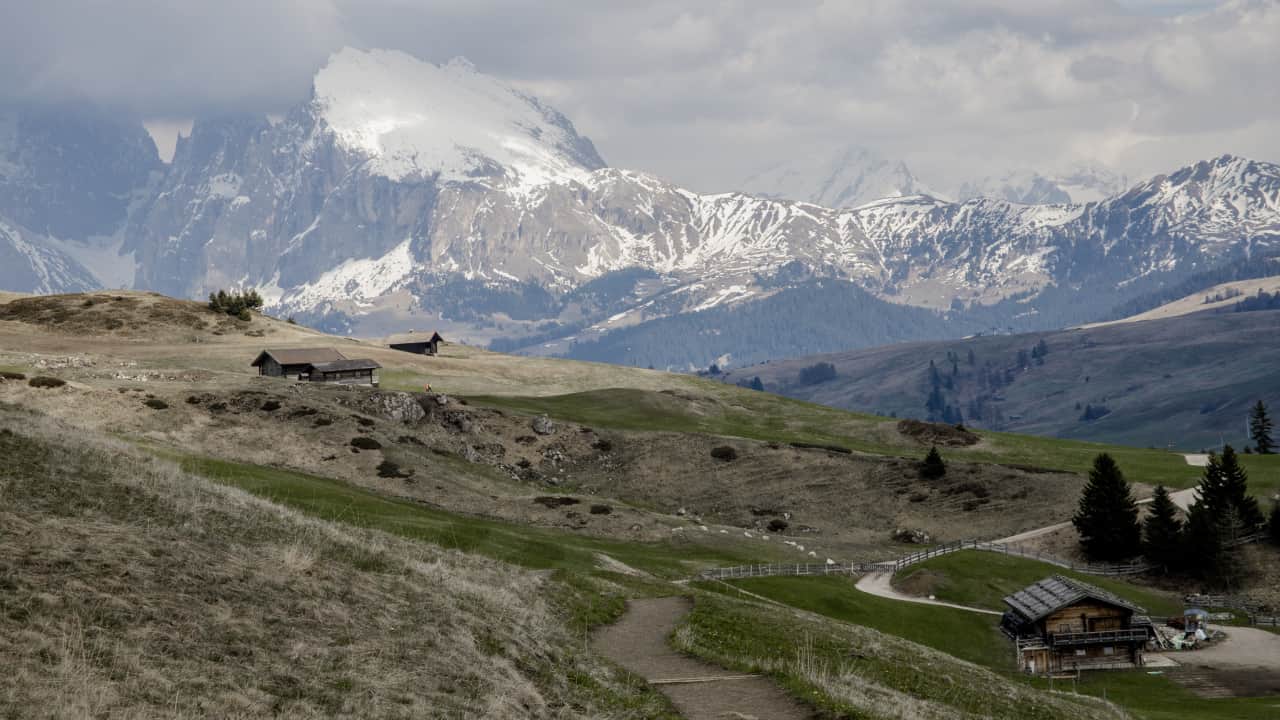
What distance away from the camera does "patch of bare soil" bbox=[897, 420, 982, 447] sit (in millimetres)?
137250

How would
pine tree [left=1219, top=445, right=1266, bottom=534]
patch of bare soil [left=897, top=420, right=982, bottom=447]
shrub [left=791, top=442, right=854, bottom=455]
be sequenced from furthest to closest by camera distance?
patch of bare soil [left=897, top=420, right=982, bottom=447], shrub [left=791, top=442, right=854, bottom=455], pine tree [left=1219, top=445, right=1266, bottom=534]

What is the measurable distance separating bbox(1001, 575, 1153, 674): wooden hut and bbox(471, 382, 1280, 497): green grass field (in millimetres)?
46662

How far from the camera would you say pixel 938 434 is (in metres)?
140

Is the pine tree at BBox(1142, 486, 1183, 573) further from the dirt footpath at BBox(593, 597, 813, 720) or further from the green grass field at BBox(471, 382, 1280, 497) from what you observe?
the dirt footpath at BBox(593, 597, 813, 720)

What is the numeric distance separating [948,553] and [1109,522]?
17054 millimetres

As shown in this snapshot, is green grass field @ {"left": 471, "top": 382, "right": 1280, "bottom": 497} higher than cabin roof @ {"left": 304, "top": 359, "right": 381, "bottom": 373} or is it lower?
lower

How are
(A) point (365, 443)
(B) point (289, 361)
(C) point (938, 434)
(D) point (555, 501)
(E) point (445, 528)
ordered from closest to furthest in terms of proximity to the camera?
(E) point (445, 528)
(A) point (365, 443)
(D) point (555, 501)
(B) point (289, 361)
(C) point (938, 434)

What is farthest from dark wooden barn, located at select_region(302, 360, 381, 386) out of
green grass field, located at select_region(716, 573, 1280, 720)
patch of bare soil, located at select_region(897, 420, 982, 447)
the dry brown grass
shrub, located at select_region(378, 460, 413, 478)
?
the dry brown grass

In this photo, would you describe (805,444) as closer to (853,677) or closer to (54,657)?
(853,677)

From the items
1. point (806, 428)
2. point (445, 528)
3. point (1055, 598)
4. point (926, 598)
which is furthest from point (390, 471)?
point (806, 428)

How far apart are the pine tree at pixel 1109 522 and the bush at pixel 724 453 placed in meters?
38.6

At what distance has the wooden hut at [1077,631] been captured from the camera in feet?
230

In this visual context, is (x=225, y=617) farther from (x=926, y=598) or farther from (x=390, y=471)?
(x=926, y=598)

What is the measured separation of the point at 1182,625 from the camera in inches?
3073
